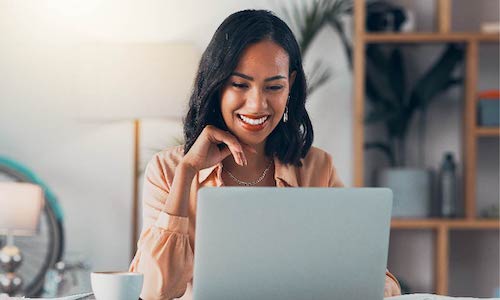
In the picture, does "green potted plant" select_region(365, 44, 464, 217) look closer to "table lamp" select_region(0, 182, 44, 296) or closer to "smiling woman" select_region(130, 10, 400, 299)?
"table lamp" select_region(0, 182, 44, 296)

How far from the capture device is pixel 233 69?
6.79 feet

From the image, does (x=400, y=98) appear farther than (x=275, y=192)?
Yes

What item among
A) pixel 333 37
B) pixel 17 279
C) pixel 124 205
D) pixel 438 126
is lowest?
pixel 17 279

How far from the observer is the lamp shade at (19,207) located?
3939 mm

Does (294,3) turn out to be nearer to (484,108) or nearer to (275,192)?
(484,108)

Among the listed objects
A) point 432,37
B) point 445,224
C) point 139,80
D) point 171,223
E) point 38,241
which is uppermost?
point 432,37

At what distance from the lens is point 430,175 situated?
4035 mm

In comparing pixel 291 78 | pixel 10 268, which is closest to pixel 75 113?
pixel 10 268

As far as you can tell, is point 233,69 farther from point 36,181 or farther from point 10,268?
point 36,181

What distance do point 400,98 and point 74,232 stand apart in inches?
61.9

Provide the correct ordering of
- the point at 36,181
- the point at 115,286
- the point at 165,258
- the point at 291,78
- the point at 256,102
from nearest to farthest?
the point at 115,286
the point at 165,258
the point at 256,102
the point at 291,78
the point at 36,181

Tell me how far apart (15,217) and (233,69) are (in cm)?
214

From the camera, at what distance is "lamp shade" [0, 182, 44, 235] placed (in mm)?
3939

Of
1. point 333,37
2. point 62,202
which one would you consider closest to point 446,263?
point 333,37
